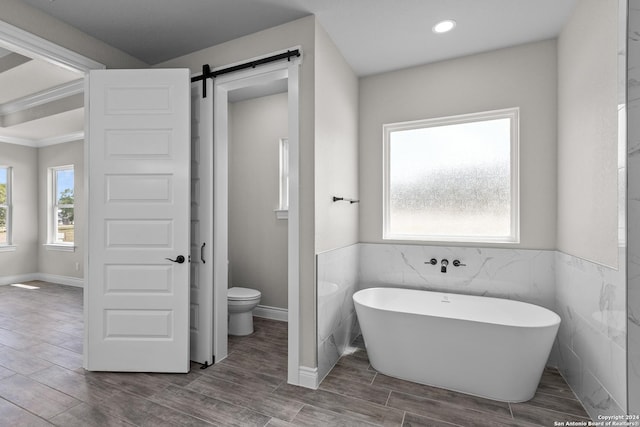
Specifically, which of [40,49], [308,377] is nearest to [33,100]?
[40,49]

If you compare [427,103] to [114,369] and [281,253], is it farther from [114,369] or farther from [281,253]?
[114,369]

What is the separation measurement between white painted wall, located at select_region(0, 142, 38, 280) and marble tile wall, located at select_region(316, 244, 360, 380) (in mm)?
6290

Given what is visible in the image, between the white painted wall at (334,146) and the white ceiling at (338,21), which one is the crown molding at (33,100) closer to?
the white ceiling at (338,21)

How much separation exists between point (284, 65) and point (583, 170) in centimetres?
213

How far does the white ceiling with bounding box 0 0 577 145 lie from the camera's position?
218 cm

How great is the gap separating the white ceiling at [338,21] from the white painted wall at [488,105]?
0.53 ft

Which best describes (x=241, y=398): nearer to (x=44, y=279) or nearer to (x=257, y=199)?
(x=257, y=199)

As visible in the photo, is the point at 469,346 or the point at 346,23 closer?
the point at 469,346

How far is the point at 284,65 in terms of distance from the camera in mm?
2344

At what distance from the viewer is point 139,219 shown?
2404mm

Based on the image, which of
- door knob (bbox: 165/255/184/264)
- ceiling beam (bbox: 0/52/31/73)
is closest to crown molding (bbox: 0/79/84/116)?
ceiling beam (bbox: 0/52/31/73)

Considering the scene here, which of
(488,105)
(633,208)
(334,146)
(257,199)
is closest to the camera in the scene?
(633,208)

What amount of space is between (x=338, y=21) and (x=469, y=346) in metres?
2.44

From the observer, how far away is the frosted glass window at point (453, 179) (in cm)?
283
